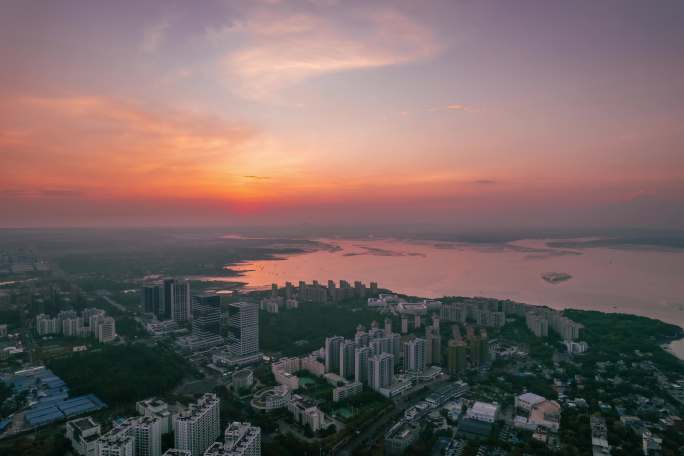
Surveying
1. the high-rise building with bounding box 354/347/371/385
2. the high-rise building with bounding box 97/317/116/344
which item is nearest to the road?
the high-rise building with bounding box 354/347/371/385

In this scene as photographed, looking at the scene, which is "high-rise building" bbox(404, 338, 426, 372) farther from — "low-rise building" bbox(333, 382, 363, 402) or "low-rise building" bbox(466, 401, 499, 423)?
"low-rise building" bbox(466, 401, 499, 423)

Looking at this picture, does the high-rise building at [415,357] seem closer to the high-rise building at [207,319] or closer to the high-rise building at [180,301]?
the high-rise building at [207,319]

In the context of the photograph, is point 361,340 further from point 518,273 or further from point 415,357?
point 518,273

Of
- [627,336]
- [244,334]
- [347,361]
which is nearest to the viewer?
[347,361]

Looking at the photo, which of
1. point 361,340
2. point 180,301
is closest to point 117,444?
point 361,340

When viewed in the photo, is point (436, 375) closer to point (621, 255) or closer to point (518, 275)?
point (518, 275)
